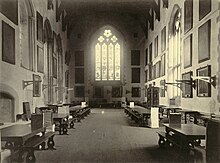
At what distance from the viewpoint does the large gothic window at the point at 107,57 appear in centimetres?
2720

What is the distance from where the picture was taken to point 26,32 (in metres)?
13.0

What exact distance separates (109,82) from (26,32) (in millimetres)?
14605

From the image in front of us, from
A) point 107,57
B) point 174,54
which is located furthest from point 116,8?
point 174,54

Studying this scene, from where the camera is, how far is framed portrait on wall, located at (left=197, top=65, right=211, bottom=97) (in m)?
9.12

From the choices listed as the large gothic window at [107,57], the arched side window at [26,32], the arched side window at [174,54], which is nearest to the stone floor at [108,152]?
the arched side window at [26,32]

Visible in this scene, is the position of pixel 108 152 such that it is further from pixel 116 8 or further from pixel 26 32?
pixel 116 8

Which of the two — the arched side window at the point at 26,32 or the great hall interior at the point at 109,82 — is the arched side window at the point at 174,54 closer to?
the great hall interior at the point at 109,82

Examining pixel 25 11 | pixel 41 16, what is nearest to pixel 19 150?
pixel 25 11

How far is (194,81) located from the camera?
35.4ft

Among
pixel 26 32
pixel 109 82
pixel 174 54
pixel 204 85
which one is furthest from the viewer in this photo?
A: pixel 109 82

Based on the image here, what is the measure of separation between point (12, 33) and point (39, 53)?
4.37 m

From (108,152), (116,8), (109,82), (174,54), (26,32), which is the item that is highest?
(116,8)

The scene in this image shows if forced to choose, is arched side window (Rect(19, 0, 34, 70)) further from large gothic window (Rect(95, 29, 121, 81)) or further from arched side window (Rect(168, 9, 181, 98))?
large gothic window (Rect(95, 29, 121, 81))

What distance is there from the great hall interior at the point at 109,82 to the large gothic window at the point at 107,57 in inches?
3.5
